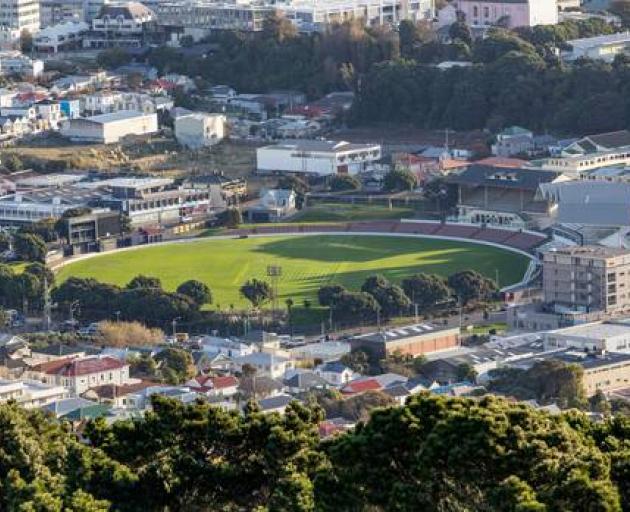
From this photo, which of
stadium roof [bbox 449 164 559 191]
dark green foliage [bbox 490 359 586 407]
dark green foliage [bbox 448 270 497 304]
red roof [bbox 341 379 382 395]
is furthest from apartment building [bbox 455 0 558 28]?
dark green foliage [bbox 490 359 586 407]

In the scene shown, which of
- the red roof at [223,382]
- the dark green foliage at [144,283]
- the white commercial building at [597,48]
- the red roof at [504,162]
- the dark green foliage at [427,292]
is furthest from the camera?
the white commercial building at [597,48]

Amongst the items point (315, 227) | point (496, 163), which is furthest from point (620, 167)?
point (315, 227)

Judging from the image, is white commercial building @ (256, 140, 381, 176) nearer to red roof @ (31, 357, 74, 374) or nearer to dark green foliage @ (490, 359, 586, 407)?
red roof @ (31, 357, 74, 374)

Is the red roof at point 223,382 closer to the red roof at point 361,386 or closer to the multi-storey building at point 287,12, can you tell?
the red roof at point 361,386

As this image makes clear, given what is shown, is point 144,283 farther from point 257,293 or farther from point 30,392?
point 30,392

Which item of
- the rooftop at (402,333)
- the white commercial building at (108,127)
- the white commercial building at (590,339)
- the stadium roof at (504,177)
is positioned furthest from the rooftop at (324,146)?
the white commercial building at (590,339)

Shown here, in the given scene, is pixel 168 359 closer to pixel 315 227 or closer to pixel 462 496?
pixel 315 227

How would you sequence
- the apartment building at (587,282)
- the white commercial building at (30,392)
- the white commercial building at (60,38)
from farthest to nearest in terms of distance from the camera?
the white commercial building at (60,38), the apartment building at (587,282), the white commercial building at (30,392)
